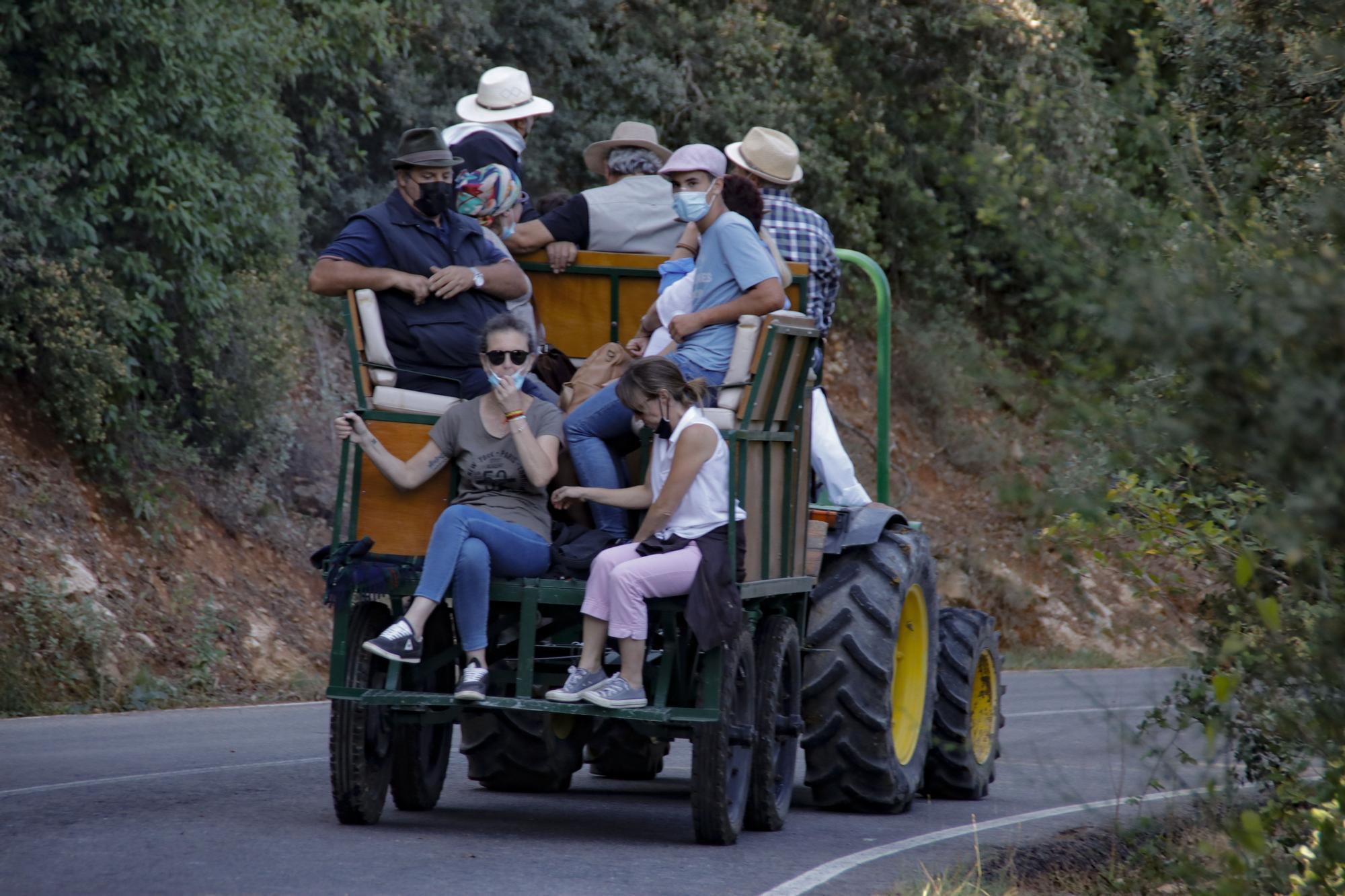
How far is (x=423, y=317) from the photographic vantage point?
8727 mm

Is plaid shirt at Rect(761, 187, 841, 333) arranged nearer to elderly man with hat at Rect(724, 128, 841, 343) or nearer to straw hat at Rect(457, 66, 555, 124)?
elderly man with hat at Rect(724, 128, 841, 343)

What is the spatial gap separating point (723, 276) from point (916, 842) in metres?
2.73

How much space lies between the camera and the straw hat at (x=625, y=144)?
10.5m

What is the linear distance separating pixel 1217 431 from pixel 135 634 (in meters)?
13.1

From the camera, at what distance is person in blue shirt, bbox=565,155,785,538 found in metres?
8.48

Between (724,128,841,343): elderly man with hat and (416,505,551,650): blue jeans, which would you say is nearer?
(416,505,551,650): blue jeans

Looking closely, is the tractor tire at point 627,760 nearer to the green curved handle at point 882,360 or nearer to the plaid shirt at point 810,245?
the green curved handle at point 882,360

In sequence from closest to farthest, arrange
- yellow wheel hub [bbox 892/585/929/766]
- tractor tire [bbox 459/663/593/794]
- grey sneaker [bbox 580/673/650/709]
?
grey sneaker [bbox 580/673/650/709]
tractor tire [bbox 459/663/593/794]
yellow wheel hub [bbox 892/585/929/766]

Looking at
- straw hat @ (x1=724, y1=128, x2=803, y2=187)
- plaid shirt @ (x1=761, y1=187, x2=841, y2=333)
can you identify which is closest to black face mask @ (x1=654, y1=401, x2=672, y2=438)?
plaid shirt @ (x1=761, y1=187, x2=841, y2=333)

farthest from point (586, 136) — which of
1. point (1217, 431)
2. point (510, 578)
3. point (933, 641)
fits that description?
point (1217, 431)

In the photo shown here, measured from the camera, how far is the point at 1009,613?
25797mm

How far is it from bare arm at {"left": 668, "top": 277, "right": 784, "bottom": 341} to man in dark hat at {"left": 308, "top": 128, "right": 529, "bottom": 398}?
3.29 ft

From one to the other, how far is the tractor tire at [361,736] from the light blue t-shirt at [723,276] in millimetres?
1811

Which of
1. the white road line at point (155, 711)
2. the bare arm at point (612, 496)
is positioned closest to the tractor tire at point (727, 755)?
the bare arm at point (612, 496)
